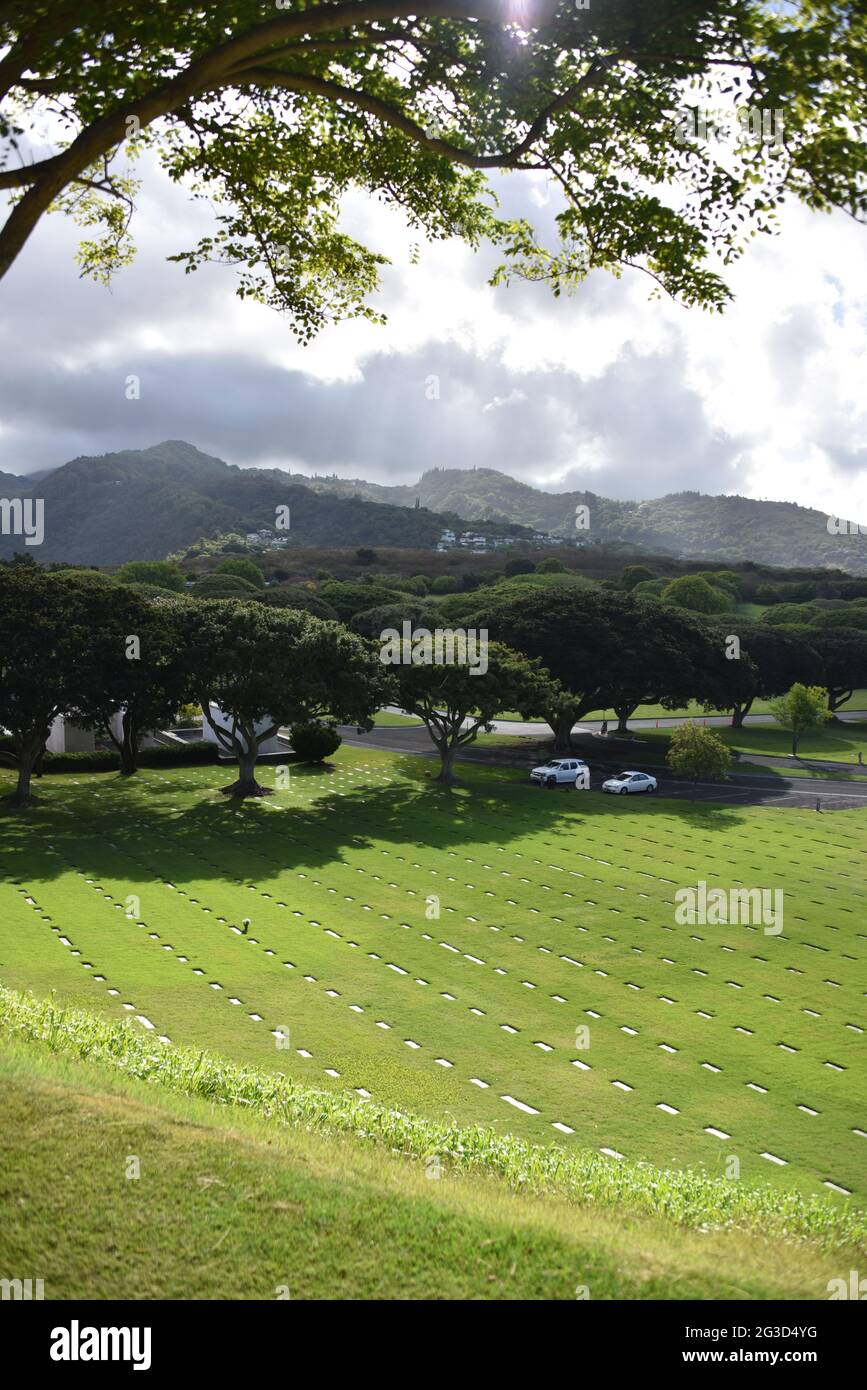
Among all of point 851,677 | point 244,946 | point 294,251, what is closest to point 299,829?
point 244,946

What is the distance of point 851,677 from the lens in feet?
264

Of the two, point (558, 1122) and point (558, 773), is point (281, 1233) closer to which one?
point (558, 1122)

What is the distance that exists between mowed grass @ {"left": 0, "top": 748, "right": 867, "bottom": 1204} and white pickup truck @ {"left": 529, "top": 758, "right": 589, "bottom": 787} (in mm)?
8041

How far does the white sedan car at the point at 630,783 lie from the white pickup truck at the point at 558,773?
160 centimetres

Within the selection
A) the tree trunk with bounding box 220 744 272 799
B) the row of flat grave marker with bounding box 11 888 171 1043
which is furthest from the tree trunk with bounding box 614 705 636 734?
the row of flat grave marker with bounding box 11 888 171 1043

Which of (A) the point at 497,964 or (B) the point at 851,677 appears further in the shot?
(B) the point at 851,677

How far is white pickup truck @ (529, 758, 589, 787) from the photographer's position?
52.0 metres

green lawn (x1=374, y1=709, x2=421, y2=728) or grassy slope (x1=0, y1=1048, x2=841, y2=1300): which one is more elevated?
grassy slope (x1=0, y1=1048, x2=841, y2=1300)

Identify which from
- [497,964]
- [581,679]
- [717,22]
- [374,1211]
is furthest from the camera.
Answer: [581,679]

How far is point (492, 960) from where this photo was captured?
25219mm

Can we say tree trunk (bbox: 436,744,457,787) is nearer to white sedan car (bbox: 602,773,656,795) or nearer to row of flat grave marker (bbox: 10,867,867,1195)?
white sedan car (bbox: 602,773,656,795)

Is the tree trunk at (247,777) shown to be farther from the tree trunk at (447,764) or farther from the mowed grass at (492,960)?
the tree trunk at (447,764)
